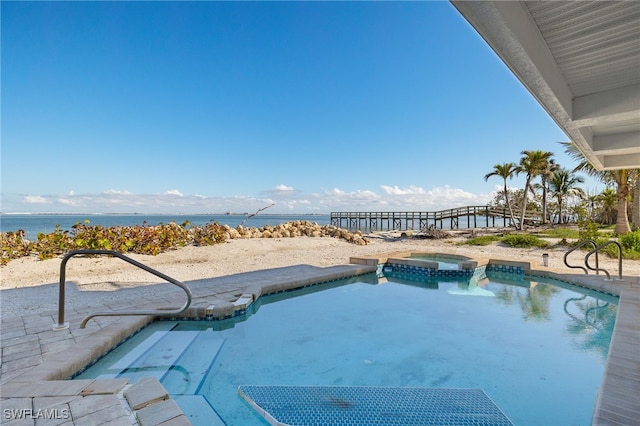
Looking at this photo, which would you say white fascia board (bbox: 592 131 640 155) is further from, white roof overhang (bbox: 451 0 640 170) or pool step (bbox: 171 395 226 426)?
pool step (bbox: 171 395 226 426)

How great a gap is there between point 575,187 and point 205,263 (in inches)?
1191

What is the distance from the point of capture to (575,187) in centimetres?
2536

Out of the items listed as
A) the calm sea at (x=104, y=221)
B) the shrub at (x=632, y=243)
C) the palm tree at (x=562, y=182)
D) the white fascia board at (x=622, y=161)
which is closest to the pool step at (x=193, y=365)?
the white fascia board at (x=622, y=161)

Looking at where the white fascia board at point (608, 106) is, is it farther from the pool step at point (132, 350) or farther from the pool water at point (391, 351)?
the pool step at point (132, 350)

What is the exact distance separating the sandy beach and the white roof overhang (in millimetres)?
5215

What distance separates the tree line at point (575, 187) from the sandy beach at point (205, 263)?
25.8 ft

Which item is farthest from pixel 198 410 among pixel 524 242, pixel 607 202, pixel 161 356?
pixel 607 202

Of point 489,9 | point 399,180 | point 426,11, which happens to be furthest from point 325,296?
point 399,180

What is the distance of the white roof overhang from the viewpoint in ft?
6.84

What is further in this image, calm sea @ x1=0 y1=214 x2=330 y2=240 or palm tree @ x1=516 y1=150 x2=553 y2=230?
calm sea @ x1=0 y1=214 x2=330 y2=240

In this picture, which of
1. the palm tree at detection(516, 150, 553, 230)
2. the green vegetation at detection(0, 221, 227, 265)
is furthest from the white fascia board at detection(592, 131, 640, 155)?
the palm tree at detection(516, 150, 553, 230)

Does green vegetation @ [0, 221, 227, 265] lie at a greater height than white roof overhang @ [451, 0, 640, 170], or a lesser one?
lesser

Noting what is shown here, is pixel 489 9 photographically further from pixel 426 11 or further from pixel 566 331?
pixel 426 11

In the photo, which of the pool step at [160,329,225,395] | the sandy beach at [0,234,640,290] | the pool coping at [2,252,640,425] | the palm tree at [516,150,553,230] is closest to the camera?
the pool coping at [2,252,640,425]
